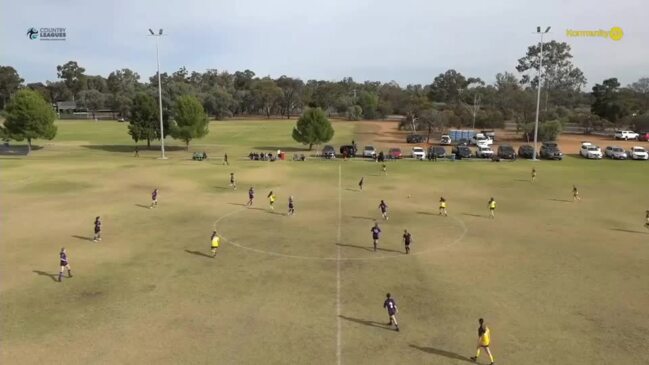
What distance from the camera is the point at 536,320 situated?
1925 cm

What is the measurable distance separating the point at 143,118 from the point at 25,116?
1650 cm

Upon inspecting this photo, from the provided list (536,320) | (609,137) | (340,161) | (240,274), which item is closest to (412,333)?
(536,320)

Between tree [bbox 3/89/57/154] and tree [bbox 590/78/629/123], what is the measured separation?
11534 centimetres

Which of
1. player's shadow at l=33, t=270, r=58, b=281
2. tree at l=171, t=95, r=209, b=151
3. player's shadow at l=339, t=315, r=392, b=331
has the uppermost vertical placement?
tree at l=171, t=95, r=209, b=151

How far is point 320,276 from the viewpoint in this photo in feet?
78.7

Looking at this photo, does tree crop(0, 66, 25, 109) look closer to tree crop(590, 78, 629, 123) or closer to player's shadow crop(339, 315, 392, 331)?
tree crop(590, 78, 629, 123)

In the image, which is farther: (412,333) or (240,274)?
(240,274)

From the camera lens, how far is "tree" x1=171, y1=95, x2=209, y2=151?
246 ft

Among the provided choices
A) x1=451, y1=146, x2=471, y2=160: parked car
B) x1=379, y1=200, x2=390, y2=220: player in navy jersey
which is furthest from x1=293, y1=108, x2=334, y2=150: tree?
x1=379, y1=200, x2=390, y2=220: player in navy jersey

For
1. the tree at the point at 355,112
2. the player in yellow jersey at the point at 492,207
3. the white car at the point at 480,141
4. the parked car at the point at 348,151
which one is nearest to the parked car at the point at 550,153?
the white car at the point at 480,141

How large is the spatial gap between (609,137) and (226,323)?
106037mm

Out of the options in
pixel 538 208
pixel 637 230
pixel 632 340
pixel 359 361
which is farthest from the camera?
pixel 538 208

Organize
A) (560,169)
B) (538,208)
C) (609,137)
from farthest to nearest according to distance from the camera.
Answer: (609,137), (560,169), (538,208)

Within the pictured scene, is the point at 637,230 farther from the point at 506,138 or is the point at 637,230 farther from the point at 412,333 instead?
the point at 506,138
